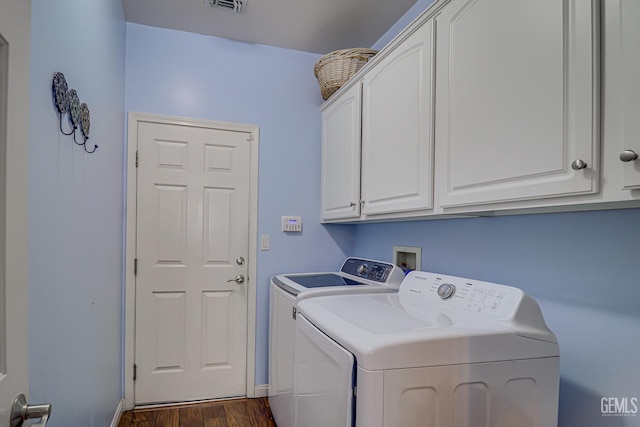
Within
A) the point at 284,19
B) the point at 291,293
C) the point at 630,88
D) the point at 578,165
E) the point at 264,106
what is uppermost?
the point at 284,19

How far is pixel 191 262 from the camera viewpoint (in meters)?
2.45

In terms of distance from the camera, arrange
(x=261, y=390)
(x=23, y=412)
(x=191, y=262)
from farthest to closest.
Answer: (x=261, y=390) < (x=191, y=262) < (x=23, y=412)

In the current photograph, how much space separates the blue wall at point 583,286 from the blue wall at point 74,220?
162 cm

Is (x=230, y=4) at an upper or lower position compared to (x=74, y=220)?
upper

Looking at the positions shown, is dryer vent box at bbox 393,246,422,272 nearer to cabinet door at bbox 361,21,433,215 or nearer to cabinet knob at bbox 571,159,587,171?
cabinet door at bbox 361,21,433,215

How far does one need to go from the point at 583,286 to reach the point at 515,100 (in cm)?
65

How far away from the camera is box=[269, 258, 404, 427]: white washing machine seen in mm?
1848

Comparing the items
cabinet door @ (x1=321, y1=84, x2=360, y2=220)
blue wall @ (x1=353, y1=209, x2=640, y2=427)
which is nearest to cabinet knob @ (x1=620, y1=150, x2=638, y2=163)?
blue wall @ (x1=353, y1=209, x2=640, y2=427)

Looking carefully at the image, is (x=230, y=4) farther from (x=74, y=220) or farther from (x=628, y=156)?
(x=628, y=156)

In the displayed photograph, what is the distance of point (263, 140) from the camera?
8.60 feet

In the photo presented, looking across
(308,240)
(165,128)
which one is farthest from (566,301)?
(165,128)

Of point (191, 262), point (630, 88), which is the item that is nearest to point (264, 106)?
point (191, 262)

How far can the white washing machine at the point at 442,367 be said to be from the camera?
3.17 ft

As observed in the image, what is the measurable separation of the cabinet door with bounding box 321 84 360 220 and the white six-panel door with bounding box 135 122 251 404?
0.59 m
